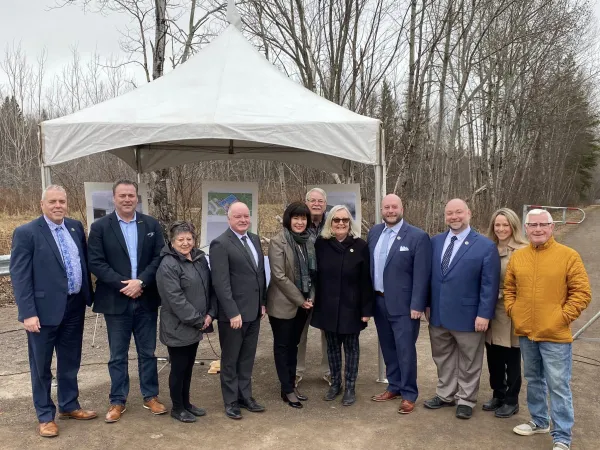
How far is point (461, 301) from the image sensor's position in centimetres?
396

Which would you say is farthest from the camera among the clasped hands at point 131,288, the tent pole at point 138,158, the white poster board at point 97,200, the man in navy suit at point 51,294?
the tent pole at point 138,158

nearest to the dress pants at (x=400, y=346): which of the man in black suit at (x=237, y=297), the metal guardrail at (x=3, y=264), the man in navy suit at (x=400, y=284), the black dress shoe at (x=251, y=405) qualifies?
the man in navy suit at (x=400, y=284)

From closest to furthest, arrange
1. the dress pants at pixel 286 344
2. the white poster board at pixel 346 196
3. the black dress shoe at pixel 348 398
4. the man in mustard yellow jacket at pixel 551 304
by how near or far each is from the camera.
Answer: the man in mustard yellow jacket at pixel 551 304, the dress pants at pixel 286 344, the black dress shoe at pixel 348 398, the white poster board at pixel 346 196

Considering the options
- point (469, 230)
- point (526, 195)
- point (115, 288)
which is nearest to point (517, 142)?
point (526, 195)

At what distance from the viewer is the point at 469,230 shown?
4016 mm

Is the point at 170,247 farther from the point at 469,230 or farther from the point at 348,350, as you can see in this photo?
the point at 469,230

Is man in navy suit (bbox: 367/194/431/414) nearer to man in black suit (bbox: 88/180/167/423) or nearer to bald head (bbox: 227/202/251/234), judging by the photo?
bald head (bbox: 227/202/251/234)

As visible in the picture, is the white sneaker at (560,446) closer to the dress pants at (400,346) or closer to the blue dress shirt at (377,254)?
the dress pants at (400,346)

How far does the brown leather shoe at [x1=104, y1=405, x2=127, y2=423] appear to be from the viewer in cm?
399

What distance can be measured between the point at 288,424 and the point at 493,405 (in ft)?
5.45

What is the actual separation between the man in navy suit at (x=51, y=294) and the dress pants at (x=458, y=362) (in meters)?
2.75

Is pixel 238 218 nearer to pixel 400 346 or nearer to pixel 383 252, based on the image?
pixel 383 252

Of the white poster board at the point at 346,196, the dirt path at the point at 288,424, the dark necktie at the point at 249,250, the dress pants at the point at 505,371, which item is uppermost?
the white poster board at the point at 346,196

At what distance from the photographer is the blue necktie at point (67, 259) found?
3739mm
